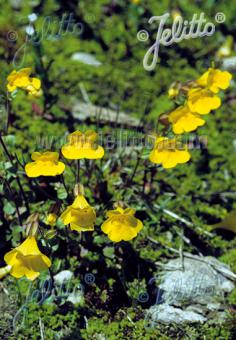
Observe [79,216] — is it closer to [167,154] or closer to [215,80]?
[167,154]

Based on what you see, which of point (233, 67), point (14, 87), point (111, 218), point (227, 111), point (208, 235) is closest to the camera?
point (111, 218)

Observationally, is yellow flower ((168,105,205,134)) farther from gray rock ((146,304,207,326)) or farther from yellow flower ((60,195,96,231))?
Answer: gray rock ((146,304,207,326))

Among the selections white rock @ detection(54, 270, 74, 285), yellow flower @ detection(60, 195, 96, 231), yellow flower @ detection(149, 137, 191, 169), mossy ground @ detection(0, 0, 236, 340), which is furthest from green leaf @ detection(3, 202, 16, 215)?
yellow flower @ detection(149, 137, 191, 169)

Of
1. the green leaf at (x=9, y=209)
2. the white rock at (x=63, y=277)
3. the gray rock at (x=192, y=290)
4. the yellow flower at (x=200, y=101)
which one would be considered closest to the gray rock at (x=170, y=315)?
the gray rock at (x=192, y=290)

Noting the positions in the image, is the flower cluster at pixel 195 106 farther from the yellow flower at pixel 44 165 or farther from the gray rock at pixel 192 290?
the gray rock at pixel 192 290

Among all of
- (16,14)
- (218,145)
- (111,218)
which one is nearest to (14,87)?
(111,218)

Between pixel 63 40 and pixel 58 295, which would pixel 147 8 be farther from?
pixel 58 295
